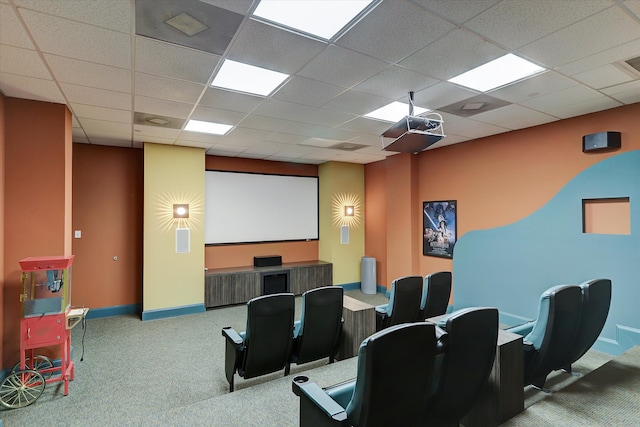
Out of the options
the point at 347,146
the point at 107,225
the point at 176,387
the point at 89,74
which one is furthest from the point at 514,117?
the point at 107,225

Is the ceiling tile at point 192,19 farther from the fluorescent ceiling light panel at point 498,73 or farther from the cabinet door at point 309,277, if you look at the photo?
the cabinet door at point 309,277

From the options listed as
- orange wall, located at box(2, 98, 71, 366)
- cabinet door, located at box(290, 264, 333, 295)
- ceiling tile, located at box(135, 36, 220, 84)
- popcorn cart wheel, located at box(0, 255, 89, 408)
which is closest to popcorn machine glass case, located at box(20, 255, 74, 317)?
popcorn cart wheel, located at box(0, 255, 89, 408)

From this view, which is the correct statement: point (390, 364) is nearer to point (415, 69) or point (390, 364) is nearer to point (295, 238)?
point (415, 69)

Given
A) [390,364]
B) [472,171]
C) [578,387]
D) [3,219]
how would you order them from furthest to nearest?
[472,171] → [3,219] → [578,387] → [390,364]

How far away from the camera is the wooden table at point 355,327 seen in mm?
3443

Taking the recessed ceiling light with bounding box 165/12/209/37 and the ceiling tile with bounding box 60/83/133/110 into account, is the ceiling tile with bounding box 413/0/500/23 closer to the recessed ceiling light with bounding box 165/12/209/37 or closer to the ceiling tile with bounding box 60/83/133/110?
the recessed ceiling light with bounding box 165/12/209/37

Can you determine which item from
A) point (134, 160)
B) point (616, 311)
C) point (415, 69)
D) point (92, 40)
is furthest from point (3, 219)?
point (616, 311)

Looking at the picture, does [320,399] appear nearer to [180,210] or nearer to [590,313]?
[590,313]

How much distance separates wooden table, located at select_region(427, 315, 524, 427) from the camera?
2158mm

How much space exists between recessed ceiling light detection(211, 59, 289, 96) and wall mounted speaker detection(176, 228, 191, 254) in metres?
3.51

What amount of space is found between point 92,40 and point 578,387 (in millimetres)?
4608

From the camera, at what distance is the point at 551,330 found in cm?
246

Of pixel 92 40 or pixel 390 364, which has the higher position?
pixel 92 40

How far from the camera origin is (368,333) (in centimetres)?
349
